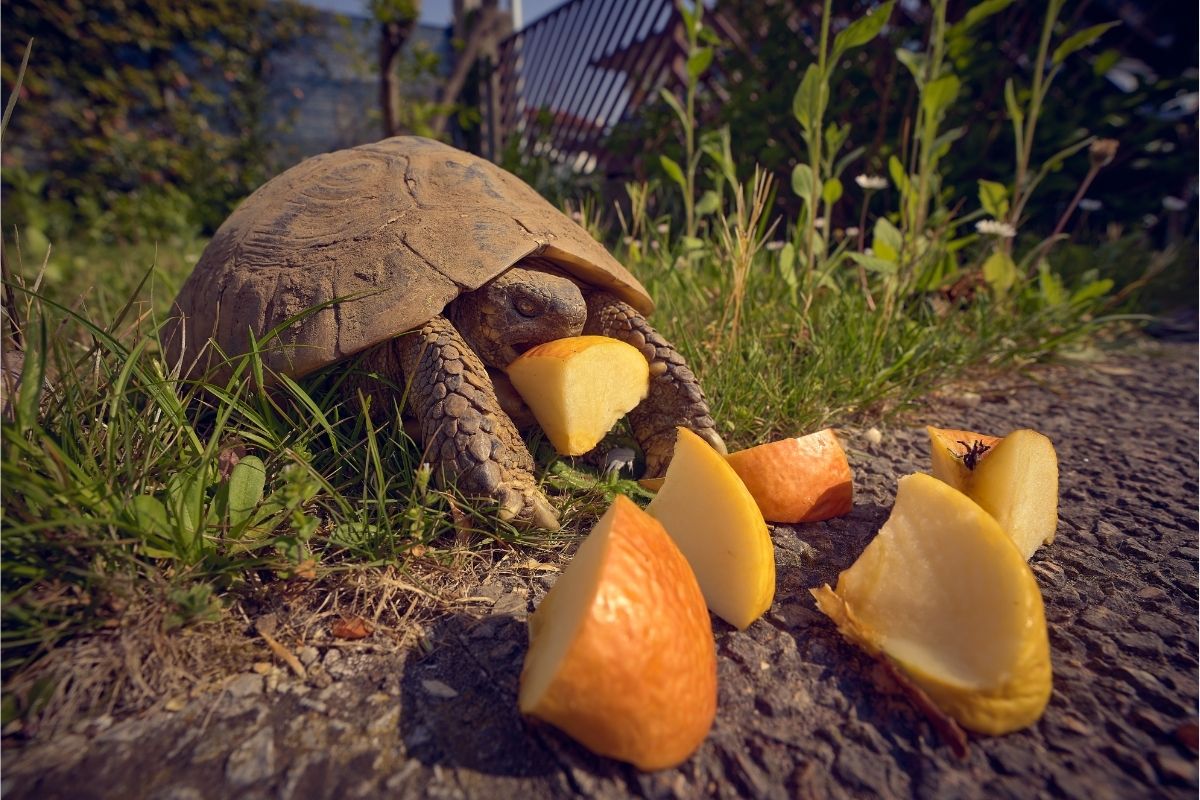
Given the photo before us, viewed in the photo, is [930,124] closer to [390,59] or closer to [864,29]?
[864,29]

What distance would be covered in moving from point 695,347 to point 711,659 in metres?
1.38

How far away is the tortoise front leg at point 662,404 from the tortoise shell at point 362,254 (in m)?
0.18

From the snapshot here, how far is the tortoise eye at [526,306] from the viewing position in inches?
64.9

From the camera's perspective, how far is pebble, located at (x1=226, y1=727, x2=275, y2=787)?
0.88 m

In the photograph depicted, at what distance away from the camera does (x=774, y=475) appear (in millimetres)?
1466

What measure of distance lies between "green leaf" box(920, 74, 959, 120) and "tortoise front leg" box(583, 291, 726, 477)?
1.65 m

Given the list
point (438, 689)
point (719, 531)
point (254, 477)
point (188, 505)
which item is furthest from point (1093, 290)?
point (188, 505)

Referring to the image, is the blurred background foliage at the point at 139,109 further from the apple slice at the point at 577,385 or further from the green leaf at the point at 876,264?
the green leaf at the point at 876,264

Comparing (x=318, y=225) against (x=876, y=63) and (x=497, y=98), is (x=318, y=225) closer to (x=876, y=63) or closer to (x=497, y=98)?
(x=876, y=63)

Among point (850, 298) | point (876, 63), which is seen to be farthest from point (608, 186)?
point (850, 298)

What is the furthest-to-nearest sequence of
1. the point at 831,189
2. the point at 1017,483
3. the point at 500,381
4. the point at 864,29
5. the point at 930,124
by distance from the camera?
the point at 831,189, the point at 930,124, the point at 864,29, the point at 500,381, the point at 1017,483

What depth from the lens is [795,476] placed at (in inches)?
58.1

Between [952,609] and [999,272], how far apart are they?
8.08 ft

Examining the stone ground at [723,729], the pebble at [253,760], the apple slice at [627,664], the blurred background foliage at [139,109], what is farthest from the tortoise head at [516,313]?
the blurred background foliage at [139,109]
